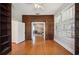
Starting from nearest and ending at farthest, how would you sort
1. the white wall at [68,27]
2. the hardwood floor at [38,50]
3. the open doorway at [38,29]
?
the hardwood floor at [38,50] < the white wall at [68,27] < the open doorway at [38,29]

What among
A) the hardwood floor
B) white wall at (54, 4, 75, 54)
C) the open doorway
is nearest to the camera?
the hardwood floor

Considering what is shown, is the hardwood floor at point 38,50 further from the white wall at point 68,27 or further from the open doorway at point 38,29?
the open doorway at point 38,29

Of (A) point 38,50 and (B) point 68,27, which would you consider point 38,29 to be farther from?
(B) point 68,27

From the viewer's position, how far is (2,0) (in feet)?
7.27

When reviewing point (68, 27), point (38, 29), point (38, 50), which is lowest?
point (38, 50)

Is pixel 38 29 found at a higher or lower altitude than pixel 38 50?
higher

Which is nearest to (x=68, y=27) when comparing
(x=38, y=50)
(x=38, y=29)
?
(x=38, y=50)

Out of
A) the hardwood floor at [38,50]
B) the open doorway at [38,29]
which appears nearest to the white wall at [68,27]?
the hardwood floor at [38,50]

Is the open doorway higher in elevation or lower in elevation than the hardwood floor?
higher

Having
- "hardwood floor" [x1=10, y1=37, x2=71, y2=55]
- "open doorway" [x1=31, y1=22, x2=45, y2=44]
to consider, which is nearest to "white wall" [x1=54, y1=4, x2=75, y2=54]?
"hardwood floor" [x1=10, y1=37, x2=71, y2=55]

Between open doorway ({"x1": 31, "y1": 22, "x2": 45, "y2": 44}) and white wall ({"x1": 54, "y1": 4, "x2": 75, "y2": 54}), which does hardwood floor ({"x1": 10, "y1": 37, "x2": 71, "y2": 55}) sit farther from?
open doorway ({"x1": 31, "y1": 22, "x2": 45, "y2": 44})

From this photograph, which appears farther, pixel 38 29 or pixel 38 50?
pixel 38 29

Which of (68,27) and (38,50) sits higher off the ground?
(68,27)
